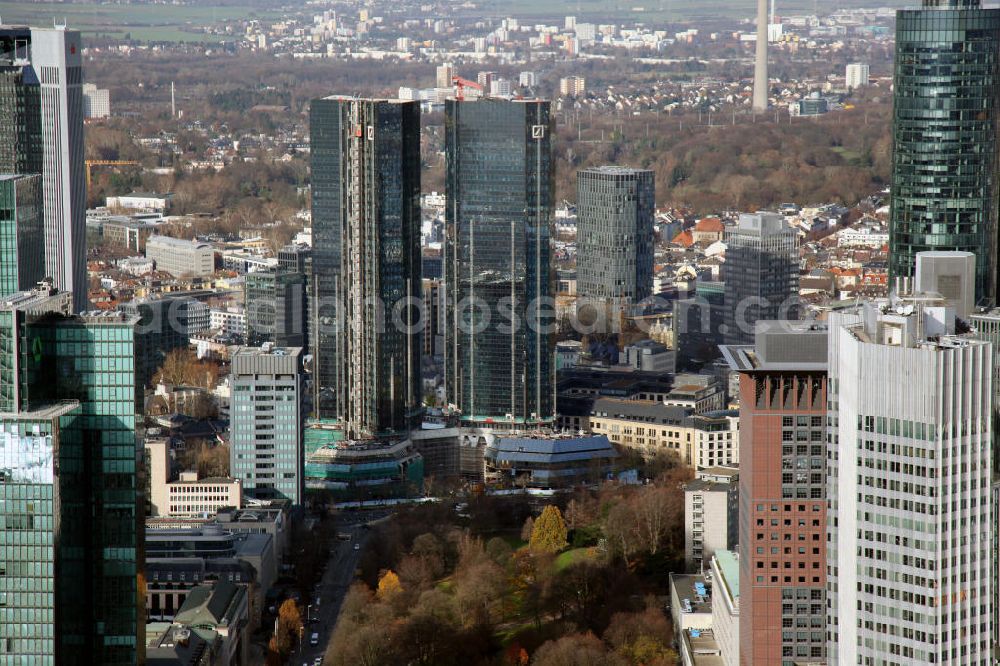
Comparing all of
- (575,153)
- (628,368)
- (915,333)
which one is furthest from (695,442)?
(575,153)

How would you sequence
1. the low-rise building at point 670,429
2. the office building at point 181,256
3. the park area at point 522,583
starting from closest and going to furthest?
the park area at point 522,583, the low-rise building at point 670,429, the office building at point 181,256

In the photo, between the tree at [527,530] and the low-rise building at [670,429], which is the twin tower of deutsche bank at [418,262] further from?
the tree at [527,530]

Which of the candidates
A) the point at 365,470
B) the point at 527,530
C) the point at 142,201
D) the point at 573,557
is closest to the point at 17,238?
the point at 573,557

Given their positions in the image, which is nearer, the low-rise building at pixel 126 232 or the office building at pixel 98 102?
the low-rise building at pixel 126 232

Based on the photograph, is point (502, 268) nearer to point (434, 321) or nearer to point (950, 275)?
point (434, 321)

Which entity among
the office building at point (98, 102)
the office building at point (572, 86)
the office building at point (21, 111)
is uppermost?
the office building at point (572, 86)

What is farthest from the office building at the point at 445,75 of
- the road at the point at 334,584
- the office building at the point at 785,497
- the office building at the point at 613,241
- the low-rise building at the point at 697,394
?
the office building at the point at 785,497
